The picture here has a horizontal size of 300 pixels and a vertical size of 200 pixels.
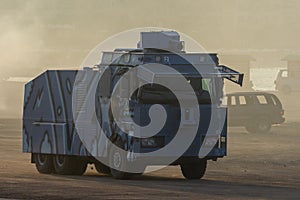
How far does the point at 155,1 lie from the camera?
127875 millimetres

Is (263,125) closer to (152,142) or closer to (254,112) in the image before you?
(254,112)

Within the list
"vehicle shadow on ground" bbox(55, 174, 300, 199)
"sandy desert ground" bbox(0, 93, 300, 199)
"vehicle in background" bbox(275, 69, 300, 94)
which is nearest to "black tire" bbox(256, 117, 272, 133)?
"sandy desert ground" bbox(0, 93, 300, 199)

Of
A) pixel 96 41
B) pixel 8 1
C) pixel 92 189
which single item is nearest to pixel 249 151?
pixel 92 189

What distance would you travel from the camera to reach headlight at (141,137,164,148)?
89.6ft

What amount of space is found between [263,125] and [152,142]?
23.6 metres

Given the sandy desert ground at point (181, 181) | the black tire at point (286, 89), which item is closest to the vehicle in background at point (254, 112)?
the sandy desert ground at point (181, 181)

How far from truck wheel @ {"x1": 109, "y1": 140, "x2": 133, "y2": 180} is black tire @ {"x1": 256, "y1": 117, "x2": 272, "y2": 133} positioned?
903 inches

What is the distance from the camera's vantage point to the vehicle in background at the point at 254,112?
5019 centimetres

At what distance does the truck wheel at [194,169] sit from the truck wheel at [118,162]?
187 centimetres

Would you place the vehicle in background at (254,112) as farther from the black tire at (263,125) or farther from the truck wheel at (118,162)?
the truck wheel at (118,162)

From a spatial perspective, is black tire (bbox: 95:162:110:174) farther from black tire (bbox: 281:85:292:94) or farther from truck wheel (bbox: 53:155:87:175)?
black tire (bbox: 281:85:292:94)

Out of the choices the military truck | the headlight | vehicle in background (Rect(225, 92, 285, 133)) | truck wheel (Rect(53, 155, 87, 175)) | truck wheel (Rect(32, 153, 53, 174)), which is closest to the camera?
the headlight

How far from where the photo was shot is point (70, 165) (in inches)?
1179

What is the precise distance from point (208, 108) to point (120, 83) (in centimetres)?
215
